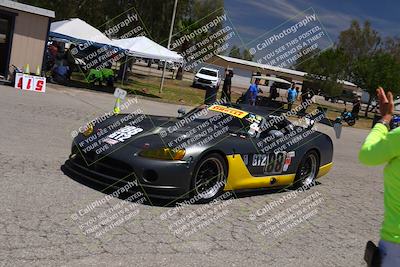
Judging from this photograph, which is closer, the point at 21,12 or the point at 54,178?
the point at 54,178

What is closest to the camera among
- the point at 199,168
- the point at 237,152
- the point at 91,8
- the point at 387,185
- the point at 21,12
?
the point at 387,185

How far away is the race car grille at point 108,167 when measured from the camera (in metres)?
5.54

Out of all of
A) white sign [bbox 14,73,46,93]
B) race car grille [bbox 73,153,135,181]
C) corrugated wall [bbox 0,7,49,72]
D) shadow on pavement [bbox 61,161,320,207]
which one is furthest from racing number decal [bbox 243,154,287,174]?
corrugated wall [bbox 0,7,49,72]

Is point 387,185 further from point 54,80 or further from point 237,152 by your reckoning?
point 54,80

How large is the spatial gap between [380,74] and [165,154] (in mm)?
34429

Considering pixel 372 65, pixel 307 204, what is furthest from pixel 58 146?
pixel 372 65

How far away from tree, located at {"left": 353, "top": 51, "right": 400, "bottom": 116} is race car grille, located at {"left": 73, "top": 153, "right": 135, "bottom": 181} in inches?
1326

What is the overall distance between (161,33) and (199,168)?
27.7 metres

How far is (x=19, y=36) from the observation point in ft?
57.2

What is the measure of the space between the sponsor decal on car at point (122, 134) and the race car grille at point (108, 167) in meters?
0.31

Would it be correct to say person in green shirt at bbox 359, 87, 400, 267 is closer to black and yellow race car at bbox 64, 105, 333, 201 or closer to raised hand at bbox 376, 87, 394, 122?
raised hand at bbox 376, 87, 394, 122

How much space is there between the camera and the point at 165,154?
559cm

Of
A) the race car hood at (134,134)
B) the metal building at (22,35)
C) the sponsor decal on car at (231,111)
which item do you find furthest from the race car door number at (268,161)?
the metal building at (22,35)

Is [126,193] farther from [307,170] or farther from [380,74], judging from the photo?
[380,74]
